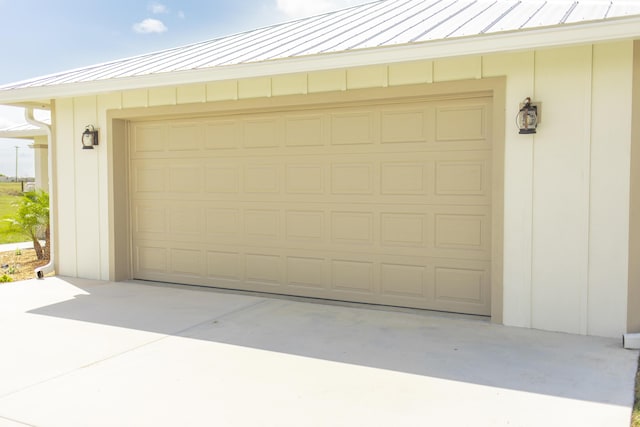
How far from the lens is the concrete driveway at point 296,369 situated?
3.09 meters

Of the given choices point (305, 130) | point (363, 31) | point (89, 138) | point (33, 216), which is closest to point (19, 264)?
point (33, 216)

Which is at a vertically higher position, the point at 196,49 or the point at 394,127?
the point at 196,49

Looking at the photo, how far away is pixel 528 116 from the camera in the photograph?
4.71 meters

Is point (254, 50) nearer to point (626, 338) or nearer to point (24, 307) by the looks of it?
point (24, 307)

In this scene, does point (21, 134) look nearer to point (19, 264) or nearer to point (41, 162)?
point (41, 162)

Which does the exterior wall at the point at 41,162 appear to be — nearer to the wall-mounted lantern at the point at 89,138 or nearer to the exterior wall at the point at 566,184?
the wall-mounted lantern at the point at 89,138

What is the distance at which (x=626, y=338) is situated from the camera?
14.0 feet

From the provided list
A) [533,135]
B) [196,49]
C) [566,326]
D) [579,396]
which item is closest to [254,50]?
[196,49]

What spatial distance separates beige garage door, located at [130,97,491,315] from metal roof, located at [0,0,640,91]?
76cm

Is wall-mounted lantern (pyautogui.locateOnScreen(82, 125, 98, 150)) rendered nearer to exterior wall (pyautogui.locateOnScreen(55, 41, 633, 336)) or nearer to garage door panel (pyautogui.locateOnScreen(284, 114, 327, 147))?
garage door panel (pyautogui.locateOnScreen(284, 114, 327, 147))

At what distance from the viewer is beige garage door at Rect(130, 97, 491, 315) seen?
5.39m

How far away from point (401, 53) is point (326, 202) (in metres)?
2.00

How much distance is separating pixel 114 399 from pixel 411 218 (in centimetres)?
339

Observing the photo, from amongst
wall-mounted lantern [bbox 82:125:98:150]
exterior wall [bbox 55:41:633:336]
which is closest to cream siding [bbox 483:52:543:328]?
exterior wall [bbox 55:41:633:336]
